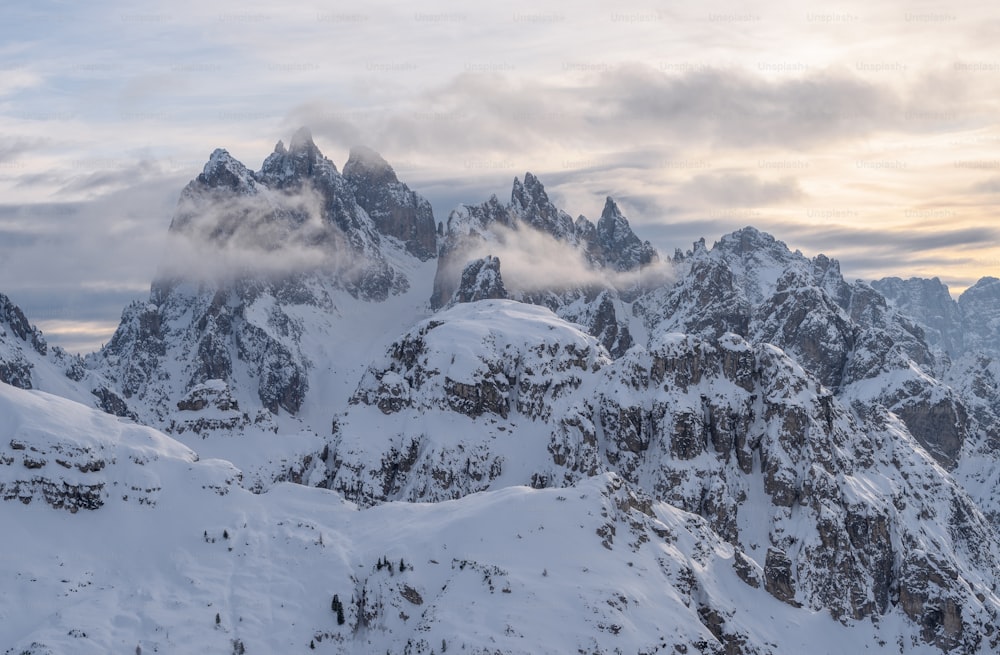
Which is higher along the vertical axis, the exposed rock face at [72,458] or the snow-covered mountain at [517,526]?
the exposed rock face at [72,458]

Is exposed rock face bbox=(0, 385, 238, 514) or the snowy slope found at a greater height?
exposed rock face bbox=(0, 385, 238, 514)

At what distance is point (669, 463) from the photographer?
180m

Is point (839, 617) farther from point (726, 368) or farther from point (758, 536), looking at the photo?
point (726, 368)

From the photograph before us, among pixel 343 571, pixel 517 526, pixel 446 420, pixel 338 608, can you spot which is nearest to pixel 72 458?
pixel 343 571

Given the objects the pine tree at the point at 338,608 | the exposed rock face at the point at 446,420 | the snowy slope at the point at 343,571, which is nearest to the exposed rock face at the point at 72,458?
the snowy slope at the point at 343,571

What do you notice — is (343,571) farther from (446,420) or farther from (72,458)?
(446,420)

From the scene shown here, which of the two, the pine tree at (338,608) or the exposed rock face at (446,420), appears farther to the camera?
the exposed rock face at (446,420)

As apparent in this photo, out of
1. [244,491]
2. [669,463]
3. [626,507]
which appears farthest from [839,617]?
[244,491]

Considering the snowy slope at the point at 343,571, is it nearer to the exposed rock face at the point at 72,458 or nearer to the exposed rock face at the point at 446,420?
the exposed rock face at the point at 72,458

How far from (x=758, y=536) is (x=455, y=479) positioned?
5156cm

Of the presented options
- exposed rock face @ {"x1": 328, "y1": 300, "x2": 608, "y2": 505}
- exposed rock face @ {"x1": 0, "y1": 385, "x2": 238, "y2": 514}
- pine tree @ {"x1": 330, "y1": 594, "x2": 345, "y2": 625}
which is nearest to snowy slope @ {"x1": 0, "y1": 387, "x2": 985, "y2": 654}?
exposed rock face @ {"x1": 0, "y1": 385, "x2": 238, "y2": 514}

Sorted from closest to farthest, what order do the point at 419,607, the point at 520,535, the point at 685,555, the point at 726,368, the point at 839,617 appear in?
the point at 419,607
the point at 520,535
the point at 685,555
the point at 839,617
the point at 726,368

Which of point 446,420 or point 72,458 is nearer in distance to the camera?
point 72,458

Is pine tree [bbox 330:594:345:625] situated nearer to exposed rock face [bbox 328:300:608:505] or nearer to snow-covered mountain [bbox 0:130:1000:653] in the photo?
snow-covered mountain [bbox 0:130:1000:653]
